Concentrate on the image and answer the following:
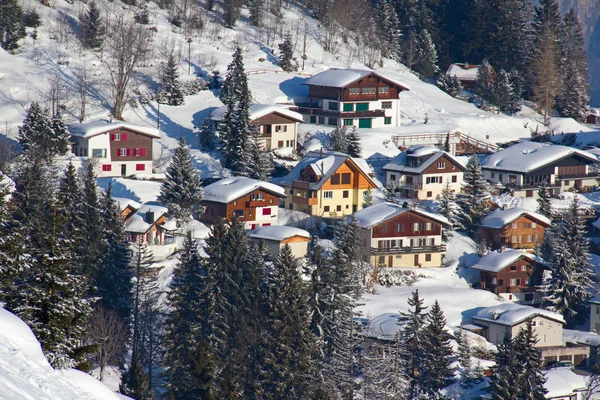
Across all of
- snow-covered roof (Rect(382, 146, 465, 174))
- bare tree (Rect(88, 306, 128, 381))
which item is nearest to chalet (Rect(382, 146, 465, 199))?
snow-covered roof (Rect(382, 146, 465, 174))

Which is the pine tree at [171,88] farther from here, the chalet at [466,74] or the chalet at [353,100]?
the chalet at [466,74]

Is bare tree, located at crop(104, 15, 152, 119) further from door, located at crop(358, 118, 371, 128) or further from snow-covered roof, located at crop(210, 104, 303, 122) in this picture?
door, located at crop(358, 118, 371, 128)

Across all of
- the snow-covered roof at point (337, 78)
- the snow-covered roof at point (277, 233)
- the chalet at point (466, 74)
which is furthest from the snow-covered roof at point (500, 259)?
the chalet at point (466, 74)

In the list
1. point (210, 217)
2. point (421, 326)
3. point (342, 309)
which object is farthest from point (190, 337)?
point (210, 217)

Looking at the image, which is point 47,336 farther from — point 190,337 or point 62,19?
point 62,19

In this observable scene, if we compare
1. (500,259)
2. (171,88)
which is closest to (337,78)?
(171,88)

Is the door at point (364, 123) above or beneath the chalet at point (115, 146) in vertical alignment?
above

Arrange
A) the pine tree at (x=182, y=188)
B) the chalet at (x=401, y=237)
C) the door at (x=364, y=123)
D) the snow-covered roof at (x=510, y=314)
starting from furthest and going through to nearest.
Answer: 1. the door at (x=364, y=123)
2. the chalet at (x=401, y=237)
3. the pine tree at (x=182, y=188)
4. the snow-covered roof at (x=510, y=314)
